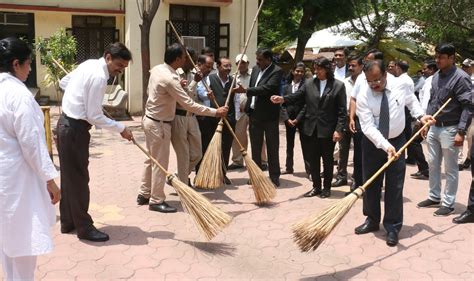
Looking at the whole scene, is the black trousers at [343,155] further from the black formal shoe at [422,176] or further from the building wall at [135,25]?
the building wall at [135,25]

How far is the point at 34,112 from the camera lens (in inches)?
105

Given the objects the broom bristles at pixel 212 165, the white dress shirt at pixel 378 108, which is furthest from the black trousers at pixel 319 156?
the white dress shirt at pixel 378 108

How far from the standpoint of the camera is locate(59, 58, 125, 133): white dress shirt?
3807 millimetres

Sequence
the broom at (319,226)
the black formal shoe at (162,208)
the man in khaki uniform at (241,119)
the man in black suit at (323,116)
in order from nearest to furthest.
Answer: the broom at (319,226)
the black formal shoe at (162,208)
the man in black suit at (323,116)
the man in khaki uniform at (241,119)

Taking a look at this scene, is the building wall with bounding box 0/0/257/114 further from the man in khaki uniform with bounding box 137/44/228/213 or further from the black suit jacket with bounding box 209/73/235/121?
the man in khaki uniform with bounding box 137/44/228/213

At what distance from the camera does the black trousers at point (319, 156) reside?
5.47 meters

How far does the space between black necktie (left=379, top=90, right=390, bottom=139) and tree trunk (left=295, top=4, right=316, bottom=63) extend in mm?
7664

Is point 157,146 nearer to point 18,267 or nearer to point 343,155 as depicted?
point 18,267

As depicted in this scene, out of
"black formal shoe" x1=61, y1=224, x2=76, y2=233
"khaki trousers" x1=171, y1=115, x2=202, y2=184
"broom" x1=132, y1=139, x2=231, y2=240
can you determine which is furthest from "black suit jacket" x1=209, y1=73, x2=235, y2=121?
"black formal shoe" x1=61, y1=224, x2=76, y2=233

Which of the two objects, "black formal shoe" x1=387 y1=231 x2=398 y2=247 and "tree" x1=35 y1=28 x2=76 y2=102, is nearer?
"black formal shoe" x1=387 y1=231 x2=398 y2=247

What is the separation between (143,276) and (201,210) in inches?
31.2

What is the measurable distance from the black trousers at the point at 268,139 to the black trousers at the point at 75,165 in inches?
95.7

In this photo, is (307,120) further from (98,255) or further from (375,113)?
(98,255)

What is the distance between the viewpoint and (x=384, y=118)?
162 inches
